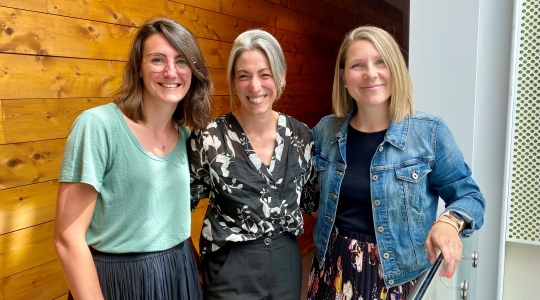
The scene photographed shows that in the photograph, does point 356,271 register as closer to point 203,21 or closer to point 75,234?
point 75,234

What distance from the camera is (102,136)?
52.1 inches

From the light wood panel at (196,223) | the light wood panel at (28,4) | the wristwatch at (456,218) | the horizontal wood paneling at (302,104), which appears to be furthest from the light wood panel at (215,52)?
the wristwatch at (456,218)

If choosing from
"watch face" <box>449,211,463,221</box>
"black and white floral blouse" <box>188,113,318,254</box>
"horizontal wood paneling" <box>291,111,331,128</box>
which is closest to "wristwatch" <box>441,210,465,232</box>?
"watch face" <box>449,211,463,221</box>

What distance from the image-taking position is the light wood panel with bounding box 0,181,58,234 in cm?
190

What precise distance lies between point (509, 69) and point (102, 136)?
1.94 metres

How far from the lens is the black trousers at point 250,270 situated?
158 cm

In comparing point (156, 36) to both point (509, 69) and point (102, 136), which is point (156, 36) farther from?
point (509, 69)

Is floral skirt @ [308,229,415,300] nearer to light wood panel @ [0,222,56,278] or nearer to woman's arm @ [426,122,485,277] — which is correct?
woman's arm @ [426,122,485,277]

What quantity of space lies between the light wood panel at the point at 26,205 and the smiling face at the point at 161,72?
3.00 feet

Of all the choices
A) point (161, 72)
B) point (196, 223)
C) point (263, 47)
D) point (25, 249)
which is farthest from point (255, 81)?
point (196, 223)

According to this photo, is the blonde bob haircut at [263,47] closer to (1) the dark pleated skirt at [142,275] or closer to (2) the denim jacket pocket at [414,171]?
(2) the denim jacket pocket at [414,171]

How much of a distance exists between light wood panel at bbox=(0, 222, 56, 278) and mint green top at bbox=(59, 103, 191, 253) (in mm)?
800

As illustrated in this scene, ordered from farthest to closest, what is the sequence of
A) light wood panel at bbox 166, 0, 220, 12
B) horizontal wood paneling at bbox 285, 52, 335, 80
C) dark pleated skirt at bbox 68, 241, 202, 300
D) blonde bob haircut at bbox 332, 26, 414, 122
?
horizontal wood paneling at bbox 285, 52, 335, 80, light wood panel at bbox 166, 0, 220, 12, blonde bob haircut at bbox 332, 26, 414, 122, dark pleated skirt at bbox 68, 241, 202, 300

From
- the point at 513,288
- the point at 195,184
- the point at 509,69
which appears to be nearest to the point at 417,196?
the point at 195,184
